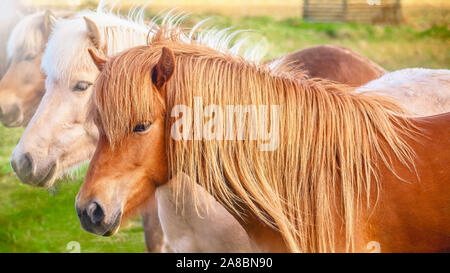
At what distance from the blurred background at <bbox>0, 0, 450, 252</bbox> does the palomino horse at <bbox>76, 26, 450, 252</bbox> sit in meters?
1.01

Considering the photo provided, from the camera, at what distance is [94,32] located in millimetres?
2014

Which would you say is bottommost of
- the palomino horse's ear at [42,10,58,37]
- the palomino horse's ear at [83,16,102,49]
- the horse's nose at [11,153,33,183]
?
the horse's nose at [11,153,33,183]

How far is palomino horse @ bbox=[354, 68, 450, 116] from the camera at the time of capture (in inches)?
80.1

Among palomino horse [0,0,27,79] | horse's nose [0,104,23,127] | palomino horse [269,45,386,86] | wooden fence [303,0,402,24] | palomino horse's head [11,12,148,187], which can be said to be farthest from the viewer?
wooden fence [303,0,402,24]

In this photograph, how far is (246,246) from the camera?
1.76 metres

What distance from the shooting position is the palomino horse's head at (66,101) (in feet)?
6.36

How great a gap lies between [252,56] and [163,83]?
2.15 ft

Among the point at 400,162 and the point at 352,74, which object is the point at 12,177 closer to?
the point at 352,74

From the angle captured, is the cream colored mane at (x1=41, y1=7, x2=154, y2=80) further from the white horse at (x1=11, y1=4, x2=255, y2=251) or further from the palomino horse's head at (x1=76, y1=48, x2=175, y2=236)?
the palomino horse's head at (x1=76, y1=48, x2=175, y2=236)

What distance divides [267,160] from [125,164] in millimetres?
402

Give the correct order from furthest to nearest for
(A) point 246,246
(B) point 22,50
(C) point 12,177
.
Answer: (C) point 12,177 → (B) point 22,50 → (A) point 246,246

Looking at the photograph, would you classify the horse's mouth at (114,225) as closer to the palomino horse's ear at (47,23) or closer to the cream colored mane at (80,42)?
the cream colored mane at (80,42)

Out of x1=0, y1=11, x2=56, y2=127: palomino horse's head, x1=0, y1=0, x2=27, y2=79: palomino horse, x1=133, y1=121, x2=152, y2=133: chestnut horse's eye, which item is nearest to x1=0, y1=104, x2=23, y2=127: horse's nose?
x1=0, y1=11, x2=56, y2=127: palomino horse's head
